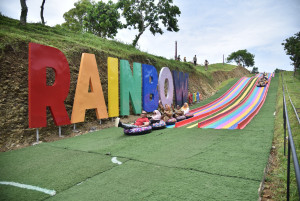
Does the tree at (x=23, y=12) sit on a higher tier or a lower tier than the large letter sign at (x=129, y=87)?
higher

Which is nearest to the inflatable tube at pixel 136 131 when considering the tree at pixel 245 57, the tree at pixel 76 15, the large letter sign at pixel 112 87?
the large letter sign at pixel 112 87

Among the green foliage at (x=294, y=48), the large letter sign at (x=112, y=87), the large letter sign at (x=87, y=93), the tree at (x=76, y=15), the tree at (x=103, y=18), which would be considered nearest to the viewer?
the large letter sign at (x=87, y=93)

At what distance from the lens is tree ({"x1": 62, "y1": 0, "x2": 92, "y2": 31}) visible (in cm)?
3891

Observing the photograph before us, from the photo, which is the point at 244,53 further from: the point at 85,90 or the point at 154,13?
the point at 85,90

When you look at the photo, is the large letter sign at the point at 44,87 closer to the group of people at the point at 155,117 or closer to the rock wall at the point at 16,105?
the rock wall at the point at 16,105

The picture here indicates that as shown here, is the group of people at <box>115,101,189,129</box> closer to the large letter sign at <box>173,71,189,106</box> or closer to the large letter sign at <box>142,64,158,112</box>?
the large letter sign at <box>142,64,158,112</box>

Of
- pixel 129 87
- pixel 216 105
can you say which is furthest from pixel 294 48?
pixel 129 87

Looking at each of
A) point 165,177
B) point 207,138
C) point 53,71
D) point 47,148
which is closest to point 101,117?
point 53,71

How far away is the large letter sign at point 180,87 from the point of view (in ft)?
58.1

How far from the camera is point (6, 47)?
760 centimetres

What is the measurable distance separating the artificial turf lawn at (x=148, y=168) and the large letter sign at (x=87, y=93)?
2239 mm

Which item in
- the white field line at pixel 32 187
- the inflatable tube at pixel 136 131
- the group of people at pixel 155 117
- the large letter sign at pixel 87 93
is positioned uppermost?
the large letter sign at pixel 87 93

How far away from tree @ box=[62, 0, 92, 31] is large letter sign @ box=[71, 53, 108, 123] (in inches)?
1296

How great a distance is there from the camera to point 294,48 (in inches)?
1172
